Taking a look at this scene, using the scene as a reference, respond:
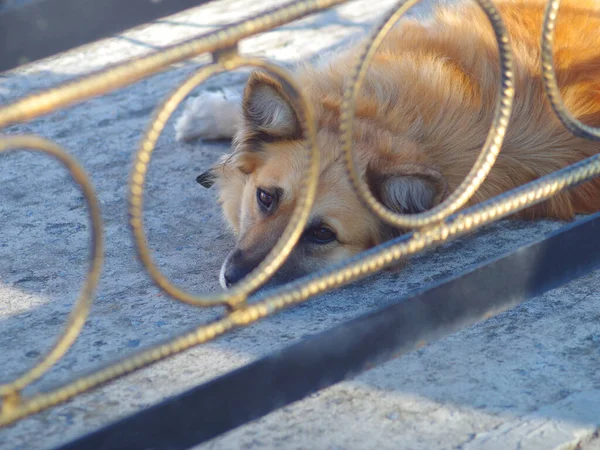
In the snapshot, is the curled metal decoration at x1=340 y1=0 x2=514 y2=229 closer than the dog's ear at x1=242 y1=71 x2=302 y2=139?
Yes

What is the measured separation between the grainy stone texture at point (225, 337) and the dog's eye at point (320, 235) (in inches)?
10.0

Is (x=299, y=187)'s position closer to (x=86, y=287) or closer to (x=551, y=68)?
(x=551, y=68)

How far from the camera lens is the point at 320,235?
3174 millimetres

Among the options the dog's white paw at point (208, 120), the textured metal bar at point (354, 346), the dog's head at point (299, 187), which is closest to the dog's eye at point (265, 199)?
the dog's head at point (299, 187)

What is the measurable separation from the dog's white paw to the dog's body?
0.81 m

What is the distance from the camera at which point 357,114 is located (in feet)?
10.5

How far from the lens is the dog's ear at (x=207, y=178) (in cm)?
366

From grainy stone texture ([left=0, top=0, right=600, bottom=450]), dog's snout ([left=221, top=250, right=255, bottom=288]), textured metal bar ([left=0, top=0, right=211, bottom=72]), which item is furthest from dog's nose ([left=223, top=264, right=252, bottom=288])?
textured metal bar ([left=0, top=0, right=211, bottom=72])

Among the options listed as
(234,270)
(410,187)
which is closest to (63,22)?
(234,270)

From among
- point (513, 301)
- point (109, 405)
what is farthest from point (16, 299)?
point (513, 301)

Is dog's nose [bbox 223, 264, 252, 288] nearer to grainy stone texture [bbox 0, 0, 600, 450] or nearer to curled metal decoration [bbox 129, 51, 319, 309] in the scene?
grainy stone texture [bbox 0, 0, 600, 450]

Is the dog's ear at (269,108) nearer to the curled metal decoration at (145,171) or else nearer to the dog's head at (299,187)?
the dog's head at (299,187)

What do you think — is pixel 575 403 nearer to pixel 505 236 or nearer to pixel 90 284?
pixel 505 236

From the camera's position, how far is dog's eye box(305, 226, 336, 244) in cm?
316
